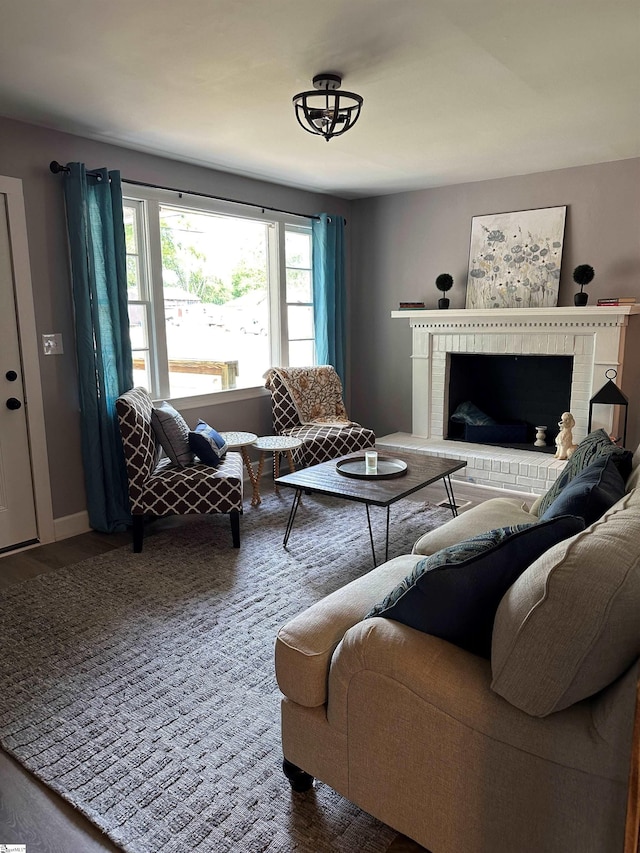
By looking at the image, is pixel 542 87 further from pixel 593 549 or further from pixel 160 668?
pixel 160 668

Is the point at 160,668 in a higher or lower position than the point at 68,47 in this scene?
lower

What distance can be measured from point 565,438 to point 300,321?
2493 millimetres

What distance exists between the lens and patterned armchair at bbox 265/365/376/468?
454cm

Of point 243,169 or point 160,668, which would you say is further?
point 243,169

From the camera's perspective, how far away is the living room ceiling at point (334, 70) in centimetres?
219

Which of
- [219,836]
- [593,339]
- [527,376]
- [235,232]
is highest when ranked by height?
[235,232]

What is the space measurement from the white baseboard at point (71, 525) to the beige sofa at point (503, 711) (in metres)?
2.62

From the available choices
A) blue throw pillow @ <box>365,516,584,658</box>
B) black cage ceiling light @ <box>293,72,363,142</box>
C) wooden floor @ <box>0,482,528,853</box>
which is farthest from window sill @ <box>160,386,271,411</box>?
blue throw pillow @ <box>365,516,584,658</box>

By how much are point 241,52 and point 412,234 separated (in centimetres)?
319

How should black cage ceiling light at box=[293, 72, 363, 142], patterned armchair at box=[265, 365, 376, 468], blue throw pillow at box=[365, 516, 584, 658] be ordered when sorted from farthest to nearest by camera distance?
patterned armchair at box=[265, 365, 376, 468] < black cage ceiling light at box=[293, 72, 363, 142] < blue throw pillow at box=[365, 516, 584, 658]

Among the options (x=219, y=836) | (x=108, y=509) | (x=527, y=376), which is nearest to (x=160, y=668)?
(x=219, y=836)

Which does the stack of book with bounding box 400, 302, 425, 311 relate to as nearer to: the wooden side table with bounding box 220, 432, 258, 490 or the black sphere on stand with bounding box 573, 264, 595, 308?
the black sphere on stand with bounding box 573, 264, 595, 308

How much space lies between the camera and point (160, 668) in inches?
93.4

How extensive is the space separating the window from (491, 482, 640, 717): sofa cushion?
11.7 feet
